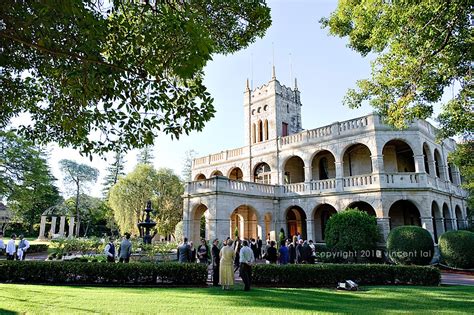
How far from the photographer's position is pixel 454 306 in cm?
818

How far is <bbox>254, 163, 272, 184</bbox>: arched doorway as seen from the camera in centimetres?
2640

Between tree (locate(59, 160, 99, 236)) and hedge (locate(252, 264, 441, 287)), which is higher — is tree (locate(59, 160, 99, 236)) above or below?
above

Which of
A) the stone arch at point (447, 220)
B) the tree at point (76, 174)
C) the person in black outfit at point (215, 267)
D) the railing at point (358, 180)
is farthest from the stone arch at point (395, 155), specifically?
the tree at point (76, 174)

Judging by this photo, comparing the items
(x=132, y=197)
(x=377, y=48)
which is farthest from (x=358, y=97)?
(x=132, y=197)

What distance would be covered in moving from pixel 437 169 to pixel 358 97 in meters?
16.8

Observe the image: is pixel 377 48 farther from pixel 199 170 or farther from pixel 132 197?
pixel 132 197

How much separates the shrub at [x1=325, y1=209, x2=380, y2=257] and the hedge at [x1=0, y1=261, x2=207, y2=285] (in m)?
9.99

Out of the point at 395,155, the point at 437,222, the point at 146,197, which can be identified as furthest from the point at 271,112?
the point at 146,197

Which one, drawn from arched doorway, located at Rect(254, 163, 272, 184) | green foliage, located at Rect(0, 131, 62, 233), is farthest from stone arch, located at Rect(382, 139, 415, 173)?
green foliage, located at Rect(0, 131, 62, 233)

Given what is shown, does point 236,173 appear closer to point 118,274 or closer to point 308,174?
point 308,174

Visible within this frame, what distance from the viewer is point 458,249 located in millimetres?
15586

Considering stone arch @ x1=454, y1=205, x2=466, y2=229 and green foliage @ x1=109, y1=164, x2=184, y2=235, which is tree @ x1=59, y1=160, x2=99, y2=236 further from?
stone arch @ x1=454, y1=205, x2=466, y2=229

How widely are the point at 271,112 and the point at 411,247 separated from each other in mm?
14763

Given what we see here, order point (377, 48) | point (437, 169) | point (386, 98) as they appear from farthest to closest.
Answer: point (437, 169) < point (386, 98) < point (377, 48)
